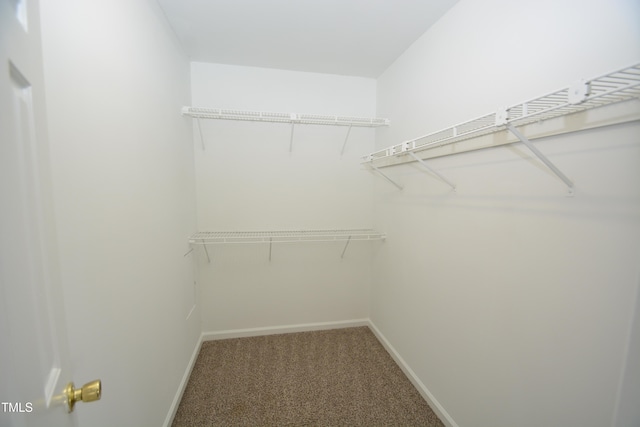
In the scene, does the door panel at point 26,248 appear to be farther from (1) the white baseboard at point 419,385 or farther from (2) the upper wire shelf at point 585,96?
(1) the white baseboard at point 419,385

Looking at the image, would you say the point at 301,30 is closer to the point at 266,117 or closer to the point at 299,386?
the point at 266,117

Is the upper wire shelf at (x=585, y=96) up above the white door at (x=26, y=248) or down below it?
above

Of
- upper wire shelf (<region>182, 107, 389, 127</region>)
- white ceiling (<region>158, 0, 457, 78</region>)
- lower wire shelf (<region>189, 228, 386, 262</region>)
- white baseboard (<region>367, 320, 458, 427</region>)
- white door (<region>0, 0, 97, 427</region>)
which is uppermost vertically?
white ceiling (<region>158, 0, 457, 78</region>)

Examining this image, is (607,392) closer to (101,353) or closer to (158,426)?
(101,353)

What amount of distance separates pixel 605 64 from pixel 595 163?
0.32 meters

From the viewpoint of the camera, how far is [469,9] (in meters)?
1.34

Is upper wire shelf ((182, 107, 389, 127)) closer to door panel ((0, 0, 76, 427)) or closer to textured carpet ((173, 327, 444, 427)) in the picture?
door panel ((0, 0, 76, 427))

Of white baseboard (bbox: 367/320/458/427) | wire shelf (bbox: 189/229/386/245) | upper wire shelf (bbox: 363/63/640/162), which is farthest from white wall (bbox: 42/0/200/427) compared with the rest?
white baseboard (bbox: 367/320/458/427)

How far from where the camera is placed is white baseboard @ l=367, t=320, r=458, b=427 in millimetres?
1529

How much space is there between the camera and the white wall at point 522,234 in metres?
0.79

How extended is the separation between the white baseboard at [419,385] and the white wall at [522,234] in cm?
4

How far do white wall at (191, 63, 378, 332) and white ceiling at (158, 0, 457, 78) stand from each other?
0.22 meters

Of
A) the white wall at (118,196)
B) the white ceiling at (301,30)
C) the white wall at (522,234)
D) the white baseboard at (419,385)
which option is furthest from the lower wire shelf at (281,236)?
the white ceiling at (301,30)

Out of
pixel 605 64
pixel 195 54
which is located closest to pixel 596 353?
pixel 605 64
